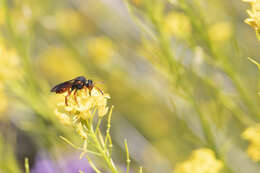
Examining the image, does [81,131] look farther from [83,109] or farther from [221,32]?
[221,32]

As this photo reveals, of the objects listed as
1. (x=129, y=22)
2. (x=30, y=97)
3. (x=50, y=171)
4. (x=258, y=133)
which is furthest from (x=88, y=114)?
(x=129, y=22)

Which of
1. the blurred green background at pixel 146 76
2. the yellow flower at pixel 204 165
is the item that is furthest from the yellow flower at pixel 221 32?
the yellow flower at pixel 204 165

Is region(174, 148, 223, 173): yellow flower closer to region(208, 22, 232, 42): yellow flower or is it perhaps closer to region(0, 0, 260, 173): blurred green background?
region(0, 0, 260, 173): blurred green background

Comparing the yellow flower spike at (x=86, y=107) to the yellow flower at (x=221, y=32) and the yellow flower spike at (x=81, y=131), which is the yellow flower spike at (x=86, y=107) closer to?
the yellow flower spike at (x=81, y=131)

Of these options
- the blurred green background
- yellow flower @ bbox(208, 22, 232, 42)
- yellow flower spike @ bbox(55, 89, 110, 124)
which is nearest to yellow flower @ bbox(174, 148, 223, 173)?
the blurred green background

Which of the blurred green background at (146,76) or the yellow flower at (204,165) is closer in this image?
the yellow flower at (204,165)

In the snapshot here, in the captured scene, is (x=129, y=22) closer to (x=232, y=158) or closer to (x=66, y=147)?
(x=66, y=147)

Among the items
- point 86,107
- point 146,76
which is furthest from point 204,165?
point 146,76

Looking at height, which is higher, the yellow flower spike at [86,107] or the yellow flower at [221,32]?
the yellow flower at [221,32]
